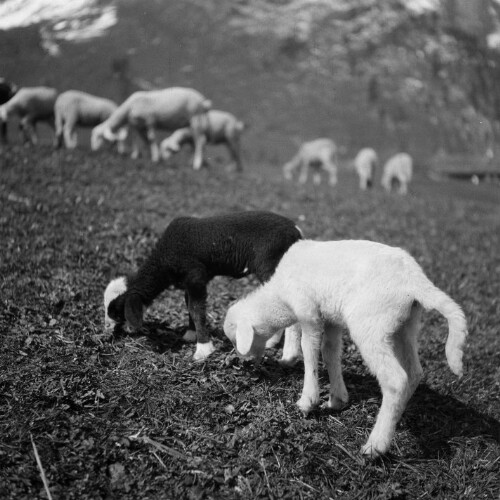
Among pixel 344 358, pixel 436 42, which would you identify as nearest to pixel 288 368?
pixel 344 358

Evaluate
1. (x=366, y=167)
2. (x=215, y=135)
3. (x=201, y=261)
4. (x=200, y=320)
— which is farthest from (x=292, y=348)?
(x=366, y=167)

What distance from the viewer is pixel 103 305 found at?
6.14 m

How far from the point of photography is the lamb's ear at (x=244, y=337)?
478 cm

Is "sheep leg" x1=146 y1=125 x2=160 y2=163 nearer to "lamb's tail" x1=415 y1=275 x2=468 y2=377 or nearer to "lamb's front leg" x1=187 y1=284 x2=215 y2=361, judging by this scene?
"lamb's front leg" x1=187 y1=284 x2=215 y2=361

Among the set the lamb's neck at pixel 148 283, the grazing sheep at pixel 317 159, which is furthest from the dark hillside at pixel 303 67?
the lamb's neck at pixel 148 283

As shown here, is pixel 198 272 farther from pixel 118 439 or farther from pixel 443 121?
pixel 443 121

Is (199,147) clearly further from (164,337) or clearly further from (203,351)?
(203,351)

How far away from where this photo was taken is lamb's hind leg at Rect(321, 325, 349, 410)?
4922mm

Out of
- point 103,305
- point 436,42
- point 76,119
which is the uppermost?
point 103,305

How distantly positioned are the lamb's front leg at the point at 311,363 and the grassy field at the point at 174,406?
142 mm

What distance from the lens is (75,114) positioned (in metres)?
15.5

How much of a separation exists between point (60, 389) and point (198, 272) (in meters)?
1.71

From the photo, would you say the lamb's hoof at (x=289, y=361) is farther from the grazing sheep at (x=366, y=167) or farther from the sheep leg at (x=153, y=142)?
the grazing sheep at (x=366, y=167)

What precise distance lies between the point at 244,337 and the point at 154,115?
11.5m
